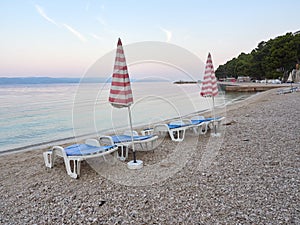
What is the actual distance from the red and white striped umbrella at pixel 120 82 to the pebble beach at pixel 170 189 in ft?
4.40

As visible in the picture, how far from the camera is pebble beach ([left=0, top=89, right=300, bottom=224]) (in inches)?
101

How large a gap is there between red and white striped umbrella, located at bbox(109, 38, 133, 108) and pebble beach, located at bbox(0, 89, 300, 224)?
1340mm

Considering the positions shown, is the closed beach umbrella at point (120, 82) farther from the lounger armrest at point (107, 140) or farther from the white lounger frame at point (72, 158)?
the lounger armrest at point (107, 140)

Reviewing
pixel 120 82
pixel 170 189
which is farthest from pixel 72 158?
pixel 170 189

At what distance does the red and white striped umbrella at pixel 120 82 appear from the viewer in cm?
393

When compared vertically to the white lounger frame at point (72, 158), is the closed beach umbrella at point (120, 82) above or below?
above

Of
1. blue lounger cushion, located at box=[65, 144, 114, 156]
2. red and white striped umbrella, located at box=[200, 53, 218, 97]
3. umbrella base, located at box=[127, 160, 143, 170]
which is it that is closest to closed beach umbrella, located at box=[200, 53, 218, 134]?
red and white striped umbrella, located at box=[200, 53, 218, 97]

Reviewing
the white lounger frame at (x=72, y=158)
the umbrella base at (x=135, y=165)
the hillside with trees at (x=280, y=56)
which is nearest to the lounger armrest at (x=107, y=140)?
the white lounger frame at (x=72, y=158)

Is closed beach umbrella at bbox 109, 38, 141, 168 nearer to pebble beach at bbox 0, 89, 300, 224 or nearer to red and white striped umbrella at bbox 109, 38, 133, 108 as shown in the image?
red and white striped umbrella at bbox 109, 38, 133, 108

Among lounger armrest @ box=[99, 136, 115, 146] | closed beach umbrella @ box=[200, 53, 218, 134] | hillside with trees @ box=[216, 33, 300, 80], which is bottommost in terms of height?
lounger armrest @ box=[99, 136, 115, 146]

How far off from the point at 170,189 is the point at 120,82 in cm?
198

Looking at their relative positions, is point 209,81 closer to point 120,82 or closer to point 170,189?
point 120,82

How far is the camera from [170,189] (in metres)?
3.24

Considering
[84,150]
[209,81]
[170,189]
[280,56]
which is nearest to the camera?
[170,189]
